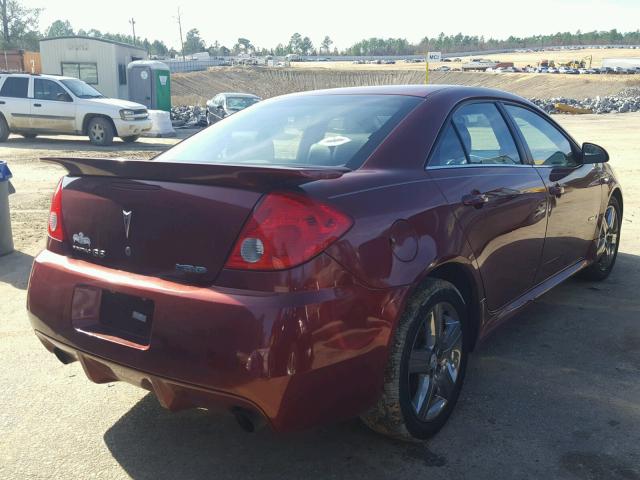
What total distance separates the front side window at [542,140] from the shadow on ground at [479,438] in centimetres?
135

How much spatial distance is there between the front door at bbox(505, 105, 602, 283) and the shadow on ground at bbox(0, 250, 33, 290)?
4256 millimetres

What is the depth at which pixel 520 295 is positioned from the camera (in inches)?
154

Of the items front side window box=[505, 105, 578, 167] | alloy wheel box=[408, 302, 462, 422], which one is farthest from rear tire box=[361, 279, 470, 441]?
front side window box=[505, 105, 578, 167]

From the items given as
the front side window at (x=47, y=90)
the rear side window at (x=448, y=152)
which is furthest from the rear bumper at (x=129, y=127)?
the rear side window at (x=448, y=152)

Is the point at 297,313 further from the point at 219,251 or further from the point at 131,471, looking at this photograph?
the point at 131,471

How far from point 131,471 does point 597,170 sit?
4.09 meters

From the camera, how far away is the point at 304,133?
3.46 metres

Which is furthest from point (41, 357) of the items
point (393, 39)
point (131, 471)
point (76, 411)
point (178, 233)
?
point (393, 39)

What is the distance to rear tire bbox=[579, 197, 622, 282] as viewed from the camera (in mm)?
5301

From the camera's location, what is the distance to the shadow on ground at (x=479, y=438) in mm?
2807

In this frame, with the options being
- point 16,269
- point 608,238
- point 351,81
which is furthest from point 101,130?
point 351,81

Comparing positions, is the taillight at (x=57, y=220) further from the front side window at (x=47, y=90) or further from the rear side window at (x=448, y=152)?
the front side window at (x=47, y=90)

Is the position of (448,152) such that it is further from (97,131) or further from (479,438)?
(97,131)

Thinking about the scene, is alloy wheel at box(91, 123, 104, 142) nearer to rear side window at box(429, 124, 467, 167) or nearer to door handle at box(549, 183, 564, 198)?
door handle at box(549, 183, 564, 198)
